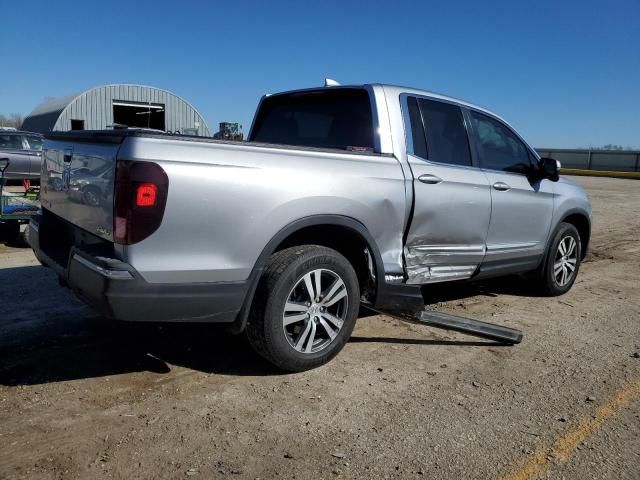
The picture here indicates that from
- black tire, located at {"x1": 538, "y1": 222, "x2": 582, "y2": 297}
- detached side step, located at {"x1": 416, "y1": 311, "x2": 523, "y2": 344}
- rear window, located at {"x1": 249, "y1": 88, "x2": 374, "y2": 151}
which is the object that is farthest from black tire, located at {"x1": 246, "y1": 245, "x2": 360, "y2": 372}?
black tire, located at {"x1": 538, "y1": 222, "x2": 582, "y2": 297}

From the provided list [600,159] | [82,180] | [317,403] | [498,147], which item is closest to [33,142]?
[82,180]

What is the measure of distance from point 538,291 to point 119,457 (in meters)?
4.70

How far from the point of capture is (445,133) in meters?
4.55

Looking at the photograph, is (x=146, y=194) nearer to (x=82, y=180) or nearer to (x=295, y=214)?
(x=82, y=180)

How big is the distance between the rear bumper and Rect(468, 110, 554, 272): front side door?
265 cm

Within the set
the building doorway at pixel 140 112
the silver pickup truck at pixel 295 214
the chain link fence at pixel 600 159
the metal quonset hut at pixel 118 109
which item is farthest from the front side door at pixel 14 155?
the chain link fence at pixel 600 159

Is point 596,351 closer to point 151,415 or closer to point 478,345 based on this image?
point 478,345

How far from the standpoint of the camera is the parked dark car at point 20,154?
1448cm

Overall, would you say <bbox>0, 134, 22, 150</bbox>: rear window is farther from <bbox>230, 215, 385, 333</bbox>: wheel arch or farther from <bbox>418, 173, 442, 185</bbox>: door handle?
<bbox>418, 173, 442, 185</bbox>: door handle

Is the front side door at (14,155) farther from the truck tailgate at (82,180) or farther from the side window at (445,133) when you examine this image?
the side window at (445,133)

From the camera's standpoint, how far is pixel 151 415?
9.80ft

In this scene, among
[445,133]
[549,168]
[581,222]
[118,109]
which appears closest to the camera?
[445,133]

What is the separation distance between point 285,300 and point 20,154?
45.8 feet

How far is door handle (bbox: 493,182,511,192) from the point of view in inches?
190
